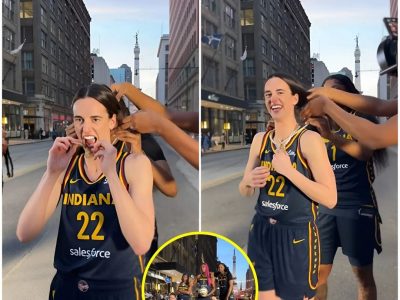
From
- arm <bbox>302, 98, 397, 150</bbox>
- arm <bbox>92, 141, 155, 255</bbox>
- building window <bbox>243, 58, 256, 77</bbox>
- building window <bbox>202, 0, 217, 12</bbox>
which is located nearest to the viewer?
arm <bbox>92, 141, 155, 255</bbox>

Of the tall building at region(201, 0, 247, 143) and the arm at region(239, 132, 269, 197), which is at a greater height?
the tall building at region(201, 0, 247, 143)

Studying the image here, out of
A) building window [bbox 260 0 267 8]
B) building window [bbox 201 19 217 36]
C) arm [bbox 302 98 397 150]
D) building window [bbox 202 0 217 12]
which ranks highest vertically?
building window [bbox 260 0 267 8]

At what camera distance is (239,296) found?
268 cm

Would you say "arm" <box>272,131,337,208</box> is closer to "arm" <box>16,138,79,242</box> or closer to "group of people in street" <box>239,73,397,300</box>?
"group of people in street" <box>239,73,397,300</box>

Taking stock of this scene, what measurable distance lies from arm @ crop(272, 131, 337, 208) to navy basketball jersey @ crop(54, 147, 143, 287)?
905 millimetres

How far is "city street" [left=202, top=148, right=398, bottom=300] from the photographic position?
2689 millimetres

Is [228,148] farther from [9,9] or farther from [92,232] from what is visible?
[9,9]

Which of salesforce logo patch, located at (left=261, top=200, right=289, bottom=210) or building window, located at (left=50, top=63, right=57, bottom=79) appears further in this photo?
building window, located at (left=50, top=63, right=57, bottom=79)

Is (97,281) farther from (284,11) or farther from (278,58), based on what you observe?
(284,11)

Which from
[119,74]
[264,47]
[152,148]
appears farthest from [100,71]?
[264,47]

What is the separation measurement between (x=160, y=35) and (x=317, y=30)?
3.19 ft

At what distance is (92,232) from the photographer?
261 cm

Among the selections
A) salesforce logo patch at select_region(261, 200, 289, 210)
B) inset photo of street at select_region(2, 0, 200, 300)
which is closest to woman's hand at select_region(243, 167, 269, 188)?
salesforce logo patch at select_region(261, 200, 289, 210)

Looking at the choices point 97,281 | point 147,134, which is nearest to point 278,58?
point 147,134
